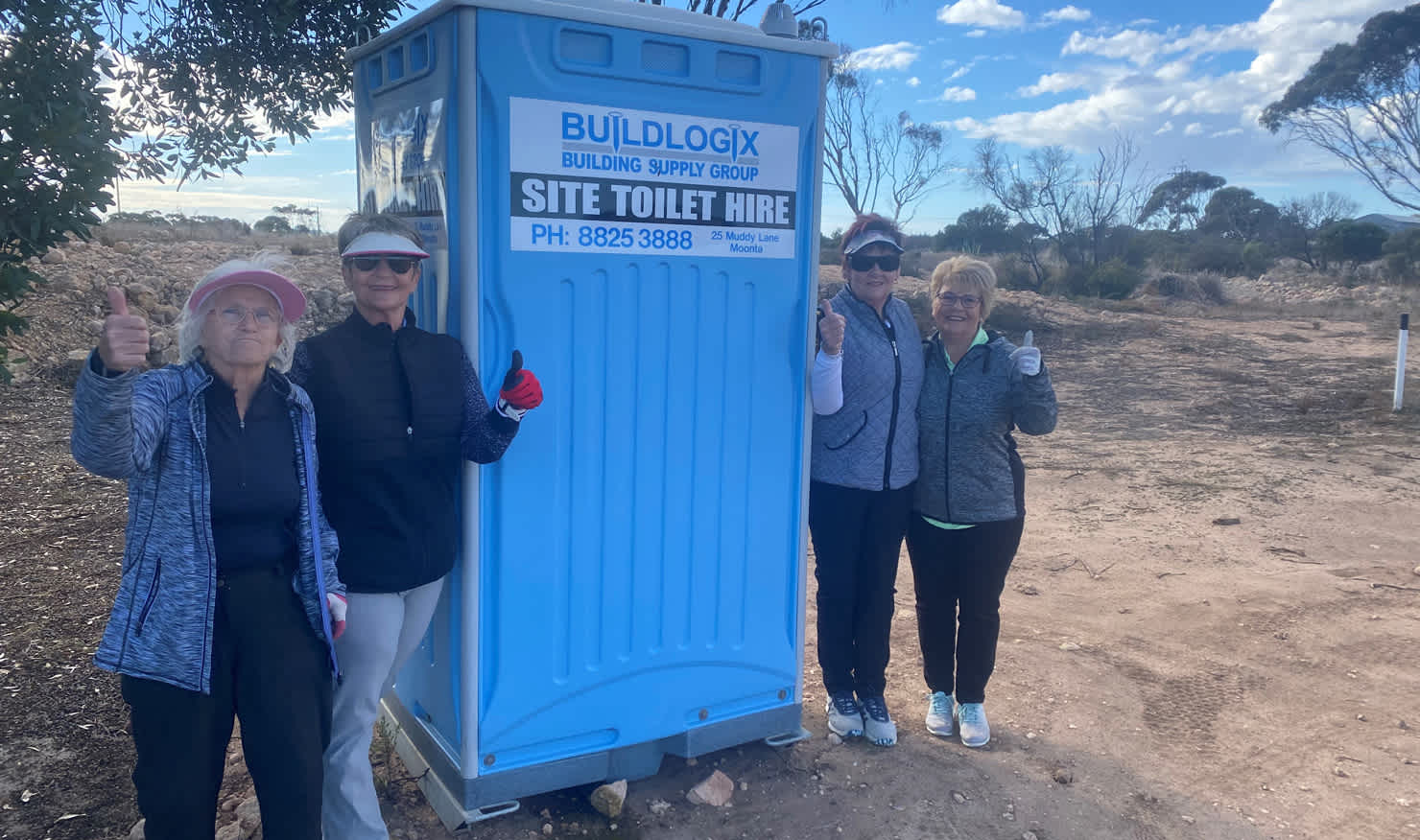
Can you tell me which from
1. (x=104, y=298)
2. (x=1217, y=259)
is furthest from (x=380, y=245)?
(x=1217, y=259)

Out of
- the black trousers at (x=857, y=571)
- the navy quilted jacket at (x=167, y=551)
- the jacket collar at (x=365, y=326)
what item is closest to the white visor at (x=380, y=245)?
the jacket collar at (x=365, y=326)

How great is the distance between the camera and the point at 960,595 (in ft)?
12.1

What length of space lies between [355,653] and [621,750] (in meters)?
1.01

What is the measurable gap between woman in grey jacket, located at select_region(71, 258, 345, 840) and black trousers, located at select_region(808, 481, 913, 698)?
5.66 ft

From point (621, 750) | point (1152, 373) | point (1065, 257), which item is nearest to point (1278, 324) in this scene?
point (1152, 373)

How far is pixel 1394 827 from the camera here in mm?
3227

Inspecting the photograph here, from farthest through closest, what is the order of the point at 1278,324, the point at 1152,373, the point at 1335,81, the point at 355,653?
the point at 1335,81
the point at 1278,324
the point at 1152,373
the point at 355,653

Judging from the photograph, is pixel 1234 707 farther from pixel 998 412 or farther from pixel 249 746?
pixel 249 746

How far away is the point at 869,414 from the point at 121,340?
225 cm

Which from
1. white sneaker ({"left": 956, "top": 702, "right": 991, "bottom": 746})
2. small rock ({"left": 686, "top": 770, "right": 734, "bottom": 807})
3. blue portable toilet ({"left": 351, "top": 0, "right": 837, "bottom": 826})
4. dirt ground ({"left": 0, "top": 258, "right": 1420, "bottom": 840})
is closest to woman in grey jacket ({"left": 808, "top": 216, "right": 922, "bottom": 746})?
blue portable toilet ({"left": 351, "top": 0, "right": 837, "bottom": 826})

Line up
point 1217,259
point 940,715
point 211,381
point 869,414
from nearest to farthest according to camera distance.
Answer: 1. point 211,381
2. point 869,414
3. point 940,715
4. point 1217,259

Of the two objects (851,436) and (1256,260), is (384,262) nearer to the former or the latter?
(851,436)

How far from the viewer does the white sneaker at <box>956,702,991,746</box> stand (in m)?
3.71

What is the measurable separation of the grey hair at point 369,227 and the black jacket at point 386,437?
21 cm
